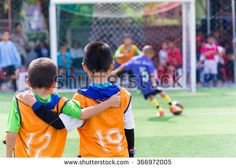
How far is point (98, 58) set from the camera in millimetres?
3902

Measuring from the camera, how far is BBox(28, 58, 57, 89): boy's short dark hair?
379 cm

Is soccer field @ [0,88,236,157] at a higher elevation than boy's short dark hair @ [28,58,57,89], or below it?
below

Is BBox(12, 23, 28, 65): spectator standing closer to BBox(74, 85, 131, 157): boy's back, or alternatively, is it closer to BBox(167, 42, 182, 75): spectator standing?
BBox(167, 42, 182, 75): spectator standing

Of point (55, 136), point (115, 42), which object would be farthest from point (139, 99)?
point (55, 136)

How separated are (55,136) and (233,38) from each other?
15.6 metres

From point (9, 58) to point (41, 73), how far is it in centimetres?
1323

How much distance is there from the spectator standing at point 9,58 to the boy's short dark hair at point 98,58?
1280 centimetres

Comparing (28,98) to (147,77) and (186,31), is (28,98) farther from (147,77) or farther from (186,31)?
(186,31)

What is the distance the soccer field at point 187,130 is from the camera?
7.27 metres

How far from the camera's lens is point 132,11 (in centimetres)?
1861

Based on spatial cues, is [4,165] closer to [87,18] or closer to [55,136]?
[55,136]

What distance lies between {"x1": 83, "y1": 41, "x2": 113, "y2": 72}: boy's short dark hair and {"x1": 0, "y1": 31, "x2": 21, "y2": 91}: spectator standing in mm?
12804

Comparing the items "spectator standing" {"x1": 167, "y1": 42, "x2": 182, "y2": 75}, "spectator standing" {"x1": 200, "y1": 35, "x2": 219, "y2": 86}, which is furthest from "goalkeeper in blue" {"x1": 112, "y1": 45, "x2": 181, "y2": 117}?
"spectator standing" {"x1": 200, "y1": 35, "x2": 219, "y2": 86}

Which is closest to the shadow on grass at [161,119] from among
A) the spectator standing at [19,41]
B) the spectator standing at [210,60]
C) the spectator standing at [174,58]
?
the spectator standing at [174,58]
